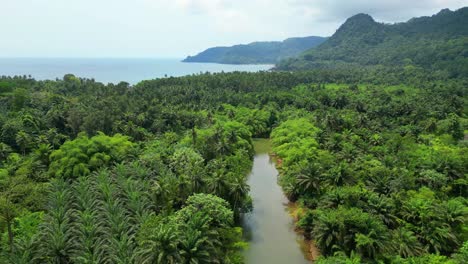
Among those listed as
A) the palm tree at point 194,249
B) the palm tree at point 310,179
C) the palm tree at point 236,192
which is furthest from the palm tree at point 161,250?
the palm tree at point 310,179

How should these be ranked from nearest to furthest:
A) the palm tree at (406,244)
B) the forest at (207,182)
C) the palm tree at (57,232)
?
the palm tree at (57,232) < the forest at (207,182) < the palm tree at (406,244)

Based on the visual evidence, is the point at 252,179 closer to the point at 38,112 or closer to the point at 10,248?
the point at 10,248

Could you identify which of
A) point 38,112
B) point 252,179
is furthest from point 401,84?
point 38,112

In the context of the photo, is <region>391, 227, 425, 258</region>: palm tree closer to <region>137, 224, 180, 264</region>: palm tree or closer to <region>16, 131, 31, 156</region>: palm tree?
<region>137, 224, 180, 264</region>: palm tree

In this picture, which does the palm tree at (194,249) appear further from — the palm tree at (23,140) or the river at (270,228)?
the palm tree at (23,140)

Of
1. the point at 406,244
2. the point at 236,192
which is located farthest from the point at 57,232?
the point at 406,244

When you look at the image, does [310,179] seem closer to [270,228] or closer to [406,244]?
[270,228]

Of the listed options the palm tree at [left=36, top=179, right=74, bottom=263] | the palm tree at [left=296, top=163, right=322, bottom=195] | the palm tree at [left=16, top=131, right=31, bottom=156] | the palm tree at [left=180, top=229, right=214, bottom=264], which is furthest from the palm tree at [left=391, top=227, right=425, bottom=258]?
the palm tree at [left=16, top=131, right=31, bottom=156]
